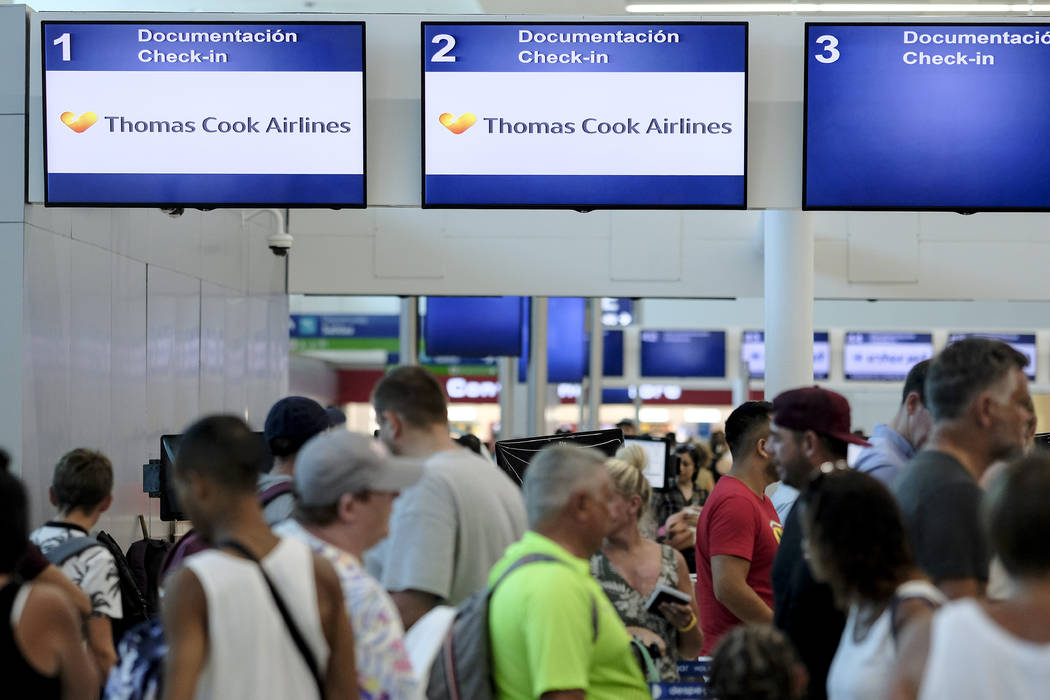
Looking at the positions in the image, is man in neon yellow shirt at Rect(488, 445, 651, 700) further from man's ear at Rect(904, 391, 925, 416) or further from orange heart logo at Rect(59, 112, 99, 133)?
orange heart logo at Rect(59, 112, 99, 133)

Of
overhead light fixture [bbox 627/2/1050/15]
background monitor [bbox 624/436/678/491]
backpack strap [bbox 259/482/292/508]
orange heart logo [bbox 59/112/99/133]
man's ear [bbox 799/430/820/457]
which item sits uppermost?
overhead light fixture [bbox 627/2/1050/15]

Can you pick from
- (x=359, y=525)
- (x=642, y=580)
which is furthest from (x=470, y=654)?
(x=642, y=580)

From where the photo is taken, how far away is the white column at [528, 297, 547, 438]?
16.8 metres

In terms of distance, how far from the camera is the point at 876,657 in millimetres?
2457

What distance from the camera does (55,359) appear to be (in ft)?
23.8

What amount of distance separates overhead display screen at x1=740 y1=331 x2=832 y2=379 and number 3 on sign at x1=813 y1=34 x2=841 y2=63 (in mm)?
13345

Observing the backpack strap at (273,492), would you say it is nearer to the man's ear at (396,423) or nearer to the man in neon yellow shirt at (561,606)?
the man's ear at (396,423)

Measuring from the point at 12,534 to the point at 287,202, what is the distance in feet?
12.8

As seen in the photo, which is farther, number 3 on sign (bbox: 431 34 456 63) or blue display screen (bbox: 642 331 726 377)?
blue display screen (bbox: 642 331 726 377)

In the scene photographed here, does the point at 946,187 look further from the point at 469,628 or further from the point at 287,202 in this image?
the point at 469,628

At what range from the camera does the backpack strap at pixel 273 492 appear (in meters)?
3.77

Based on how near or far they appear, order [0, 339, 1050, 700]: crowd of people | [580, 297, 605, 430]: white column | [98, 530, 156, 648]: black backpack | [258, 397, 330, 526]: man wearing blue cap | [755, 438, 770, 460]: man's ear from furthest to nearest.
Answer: [580, 297, 605, 430]: white column < [98, 530, 156, 648]: black backpack < [755, 438, 770, 460]: man's ear < [258, 397, 330, 526]: man wearing blue cap < [0, 339, 1050, 700]: crowd of people

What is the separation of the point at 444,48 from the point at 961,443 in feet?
13.3

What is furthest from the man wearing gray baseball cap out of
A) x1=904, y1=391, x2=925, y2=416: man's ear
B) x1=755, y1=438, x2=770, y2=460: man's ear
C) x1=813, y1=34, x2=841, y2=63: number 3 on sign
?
x1=813, y1=34, x2=841, y2=63: number 3 on sign
